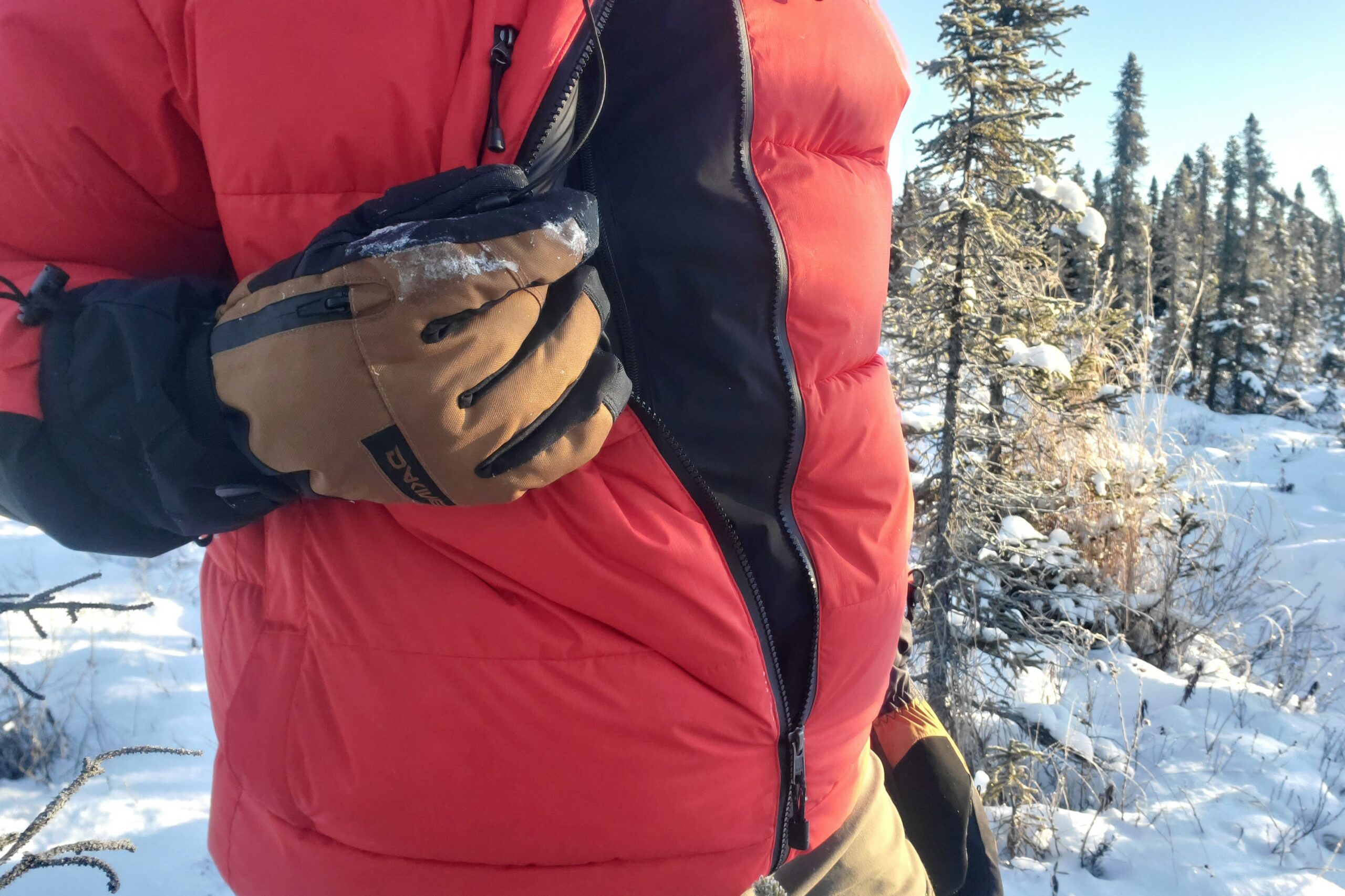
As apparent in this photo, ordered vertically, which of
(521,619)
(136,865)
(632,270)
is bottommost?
(136,865)

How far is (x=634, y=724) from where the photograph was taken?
804mm

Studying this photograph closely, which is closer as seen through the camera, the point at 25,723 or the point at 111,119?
the point at 111,119

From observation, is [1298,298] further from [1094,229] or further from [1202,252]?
[1094,229]

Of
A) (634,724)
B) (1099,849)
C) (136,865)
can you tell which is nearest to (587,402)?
(634,724)

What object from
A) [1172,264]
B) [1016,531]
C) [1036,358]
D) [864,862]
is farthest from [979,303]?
[1172,264]

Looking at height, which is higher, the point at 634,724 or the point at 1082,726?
the point at 634,724

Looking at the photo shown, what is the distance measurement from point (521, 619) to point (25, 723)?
259 centimetres

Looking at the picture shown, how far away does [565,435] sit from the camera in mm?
747

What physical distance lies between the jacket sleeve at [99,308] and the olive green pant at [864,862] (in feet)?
3.12

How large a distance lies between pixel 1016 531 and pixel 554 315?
3458mm

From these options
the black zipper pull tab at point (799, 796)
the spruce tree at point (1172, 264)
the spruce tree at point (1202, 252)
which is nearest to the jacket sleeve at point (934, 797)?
the black zipper pull tab at point (799, 796)

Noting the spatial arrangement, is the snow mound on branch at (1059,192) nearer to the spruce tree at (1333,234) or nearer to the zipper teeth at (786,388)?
the zipper teeth at (786,388)

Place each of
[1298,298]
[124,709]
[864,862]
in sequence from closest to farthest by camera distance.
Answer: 1. [864,862]
2. [124,709]
3. [1298,298]

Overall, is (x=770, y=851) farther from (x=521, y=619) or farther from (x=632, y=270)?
(x=632, y=270)
